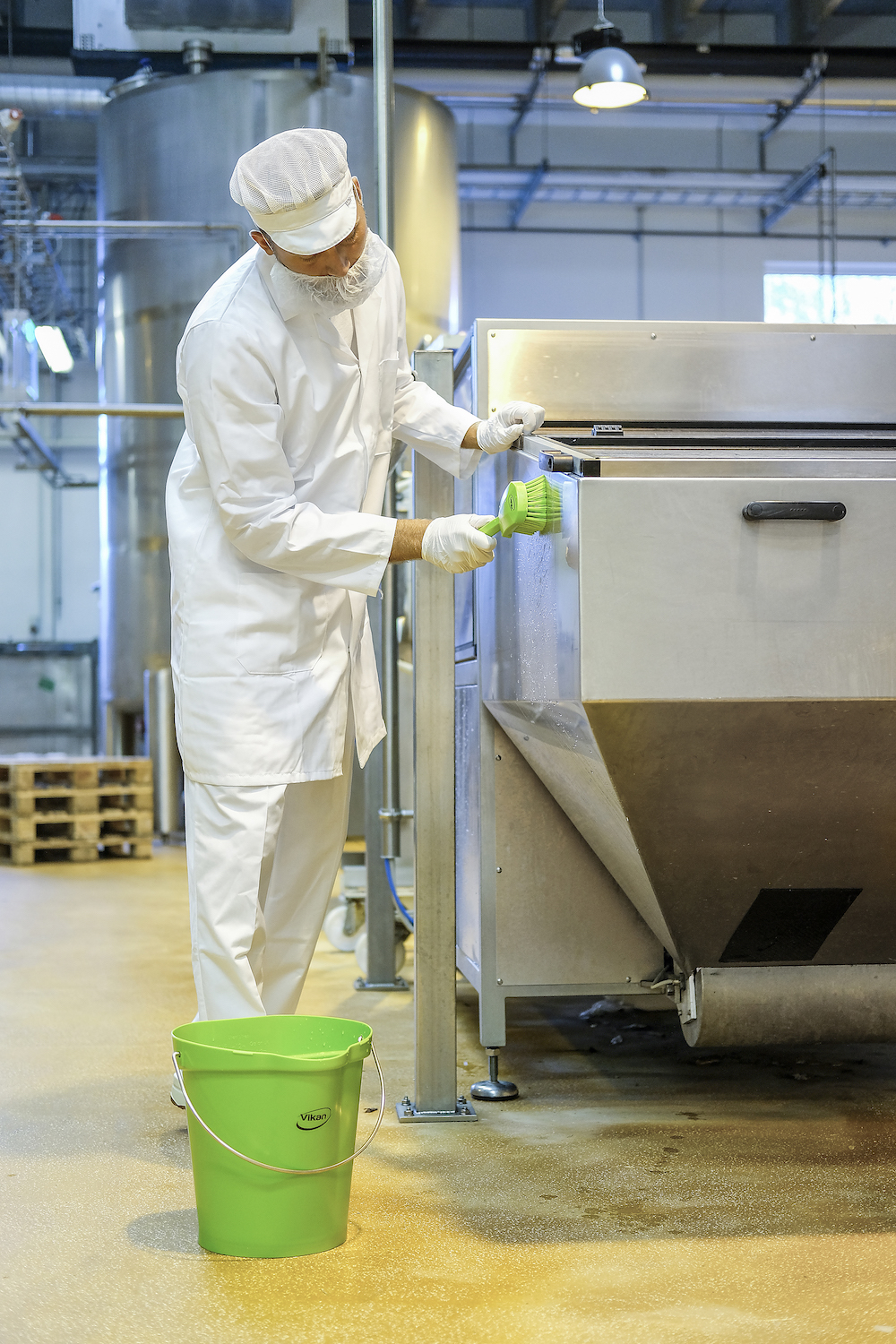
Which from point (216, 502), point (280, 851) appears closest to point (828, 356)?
point (216, 502)

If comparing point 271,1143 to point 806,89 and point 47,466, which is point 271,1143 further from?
point 47,466

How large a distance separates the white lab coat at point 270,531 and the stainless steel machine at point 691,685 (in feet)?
0.86

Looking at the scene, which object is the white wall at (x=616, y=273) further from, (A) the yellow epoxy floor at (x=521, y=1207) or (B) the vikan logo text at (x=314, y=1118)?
(B) the vikan logo text at (x=314, y=1118)

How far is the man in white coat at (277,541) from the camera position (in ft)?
5.62

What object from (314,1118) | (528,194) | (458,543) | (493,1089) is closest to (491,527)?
(458,543)

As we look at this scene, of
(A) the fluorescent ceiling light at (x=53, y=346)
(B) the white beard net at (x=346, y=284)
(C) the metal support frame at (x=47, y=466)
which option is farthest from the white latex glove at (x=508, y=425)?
(C) the metal support frame at (x=47, y=466)

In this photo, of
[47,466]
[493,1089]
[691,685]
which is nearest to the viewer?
[691,685]

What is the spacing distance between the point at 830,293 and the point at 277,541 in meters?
8.91

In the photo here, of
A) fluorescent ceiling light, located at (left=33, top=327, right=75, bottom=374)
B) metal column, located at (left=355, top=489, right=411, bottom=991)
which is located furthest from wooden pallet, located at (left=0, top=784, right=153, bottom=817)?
metal column, located at (left=355, top=489, right=411, bottom=991)

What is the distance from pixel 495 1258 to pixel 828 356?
4.98 feet

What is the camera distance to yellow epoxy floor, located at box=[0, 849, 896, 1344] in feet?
4.18

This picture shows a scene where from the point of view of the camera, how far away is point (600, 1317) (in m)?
1.27

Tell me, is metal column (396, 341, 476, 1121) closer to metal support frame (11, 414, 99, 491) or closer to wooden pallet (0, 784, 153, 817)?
wooden pallet (0, 784, 153, 817)

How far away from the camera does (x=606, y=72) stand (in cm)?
538
